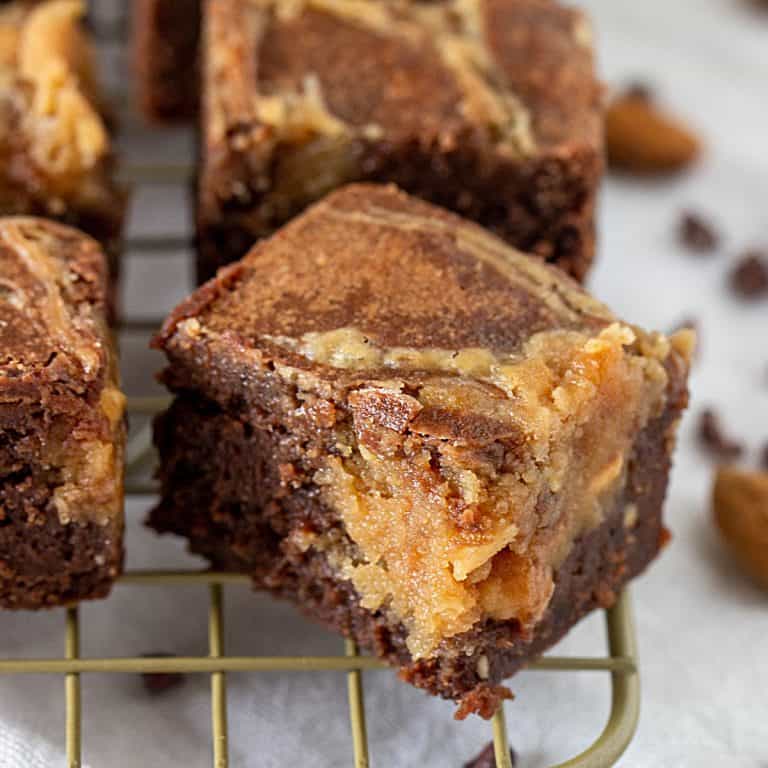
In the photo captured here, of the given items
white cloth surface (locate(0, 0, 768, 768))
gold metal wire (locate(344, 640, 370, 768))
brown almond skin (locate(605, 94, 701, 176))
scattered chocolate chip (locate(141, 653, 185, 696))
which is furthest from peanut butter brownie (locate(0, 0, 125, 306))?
brown almond skin (locate(605, 94, 701, 176))

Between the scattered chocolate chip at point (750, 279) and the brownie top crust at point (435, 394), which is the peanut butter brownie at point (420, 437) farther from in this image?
the scattered chocolate chip at point (750, 279)

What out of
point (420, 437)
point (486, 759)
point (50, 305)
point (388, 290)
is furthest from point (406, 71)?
point (486, 759)

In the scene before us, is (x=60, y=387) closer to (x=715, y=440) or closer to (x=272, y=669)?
(x=272, y=669)

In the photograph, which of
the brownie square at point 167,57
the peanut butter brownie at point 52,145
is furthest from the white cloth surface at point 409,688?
the brownie square at point 167,57

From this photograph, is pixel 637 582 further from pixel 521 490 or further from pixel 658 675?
pixel 521 490

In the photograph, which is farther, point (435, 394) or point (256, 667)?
point (256, 667)

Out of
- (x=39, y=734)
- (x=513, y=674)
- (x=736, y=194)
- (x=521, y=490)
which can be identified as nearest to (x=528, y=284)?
(x=521, y=490)
